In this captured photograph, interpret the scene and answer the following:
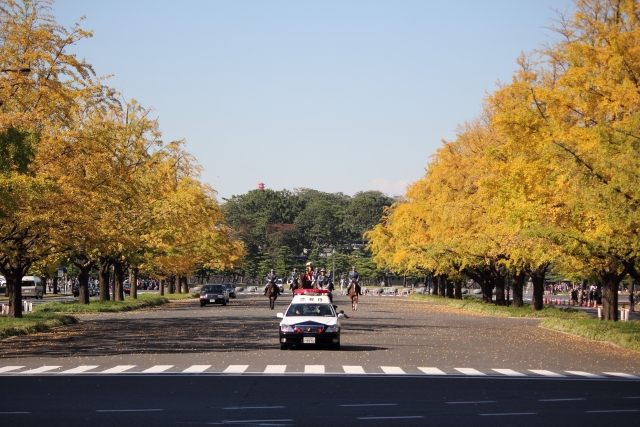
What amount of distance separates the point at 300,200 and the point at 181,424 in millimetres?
165010

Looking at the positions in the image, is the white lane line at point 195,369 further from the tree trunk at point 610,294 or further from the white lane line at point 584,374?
the tree trunk at point 610,294

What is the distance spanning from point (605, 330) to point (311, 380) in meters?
18.9

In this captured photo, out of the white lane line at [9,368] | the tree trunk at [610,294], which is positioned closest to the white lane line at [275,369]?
the white lane line at [9,368]

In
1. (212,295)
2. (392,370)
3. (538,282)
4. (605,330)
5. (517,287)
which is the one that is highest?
(538,282)

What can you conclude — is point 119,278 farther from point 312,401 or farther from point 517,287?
point 312,401

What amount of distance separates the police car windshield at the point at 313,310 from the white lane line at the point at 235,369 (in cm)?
505

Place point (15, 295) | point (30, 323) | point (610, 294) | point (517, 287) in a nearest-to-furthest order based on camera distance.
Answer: point (30, 323), point (15, 295), point (610, 294), point (517, 287)

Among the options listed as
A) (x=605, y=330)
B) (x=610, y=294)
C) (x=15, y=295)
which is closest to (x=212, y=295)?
(x=15, y=295)

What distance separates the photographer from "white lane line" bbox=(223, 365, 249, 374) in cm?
1878

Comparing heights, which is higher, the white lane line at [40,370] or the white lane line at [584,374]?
the white lane line at [40,370]

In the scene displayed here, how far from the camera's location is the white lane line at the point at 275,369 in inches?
738

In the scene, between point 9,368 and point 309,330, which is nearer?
point 9,368

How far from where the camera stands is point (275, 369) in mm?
19391

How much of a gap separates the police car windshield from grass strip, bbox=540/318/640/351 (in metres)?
9.55
